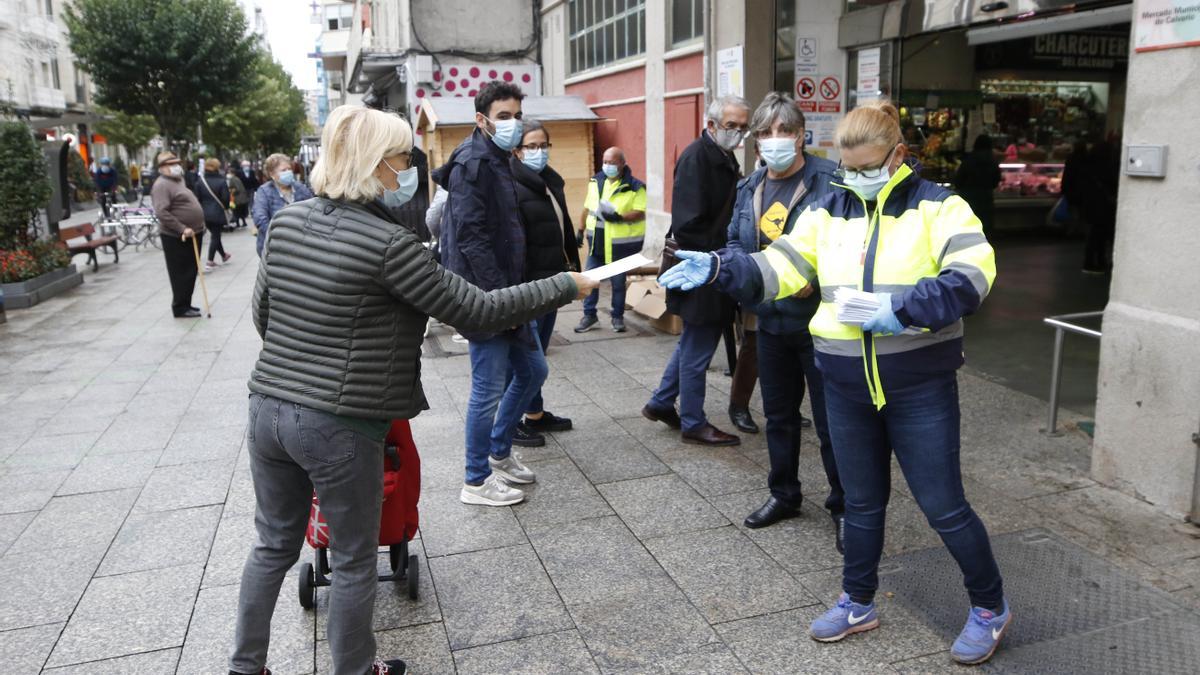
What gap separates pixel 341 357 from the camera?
2703mm

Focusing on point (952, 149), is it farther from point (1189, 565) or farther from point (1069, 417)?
point (1189, 565)

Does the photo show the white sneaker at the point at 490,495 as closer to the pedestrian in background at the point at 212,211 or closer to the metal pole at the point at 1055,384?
the metal pole at the point at 1055,384

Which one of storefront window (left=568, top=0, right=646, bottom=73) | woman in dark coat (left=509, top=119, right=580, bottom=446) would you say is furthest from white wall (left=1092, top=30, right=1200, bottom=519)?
storefront window (left=568, top=0, right=646, bottom=73)

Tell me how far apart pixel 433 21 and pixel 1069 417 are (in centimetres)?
1404

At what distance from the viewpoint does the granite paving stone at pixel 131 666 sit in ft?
10.8

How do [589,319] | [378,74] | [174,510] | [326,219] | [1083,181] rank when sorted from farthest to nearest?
1. [378,74]
2. [1083,181]
3. [589,319]
4. [174,510]
5. [326,219]

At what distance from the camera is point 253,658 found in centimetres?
296

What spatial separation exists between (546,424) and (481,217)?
5.89 ft

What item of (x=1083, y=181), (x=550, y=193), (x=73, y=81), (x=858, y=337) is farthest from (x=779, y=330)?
(x=73, y=81)

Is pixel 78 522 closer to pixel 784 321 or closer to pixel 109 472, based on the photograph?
→ pixel 109 472

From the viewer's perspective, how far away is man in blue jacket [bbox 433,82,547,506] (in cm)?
459

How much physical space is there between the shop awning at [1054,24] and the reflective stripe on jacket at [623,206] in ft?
10.3

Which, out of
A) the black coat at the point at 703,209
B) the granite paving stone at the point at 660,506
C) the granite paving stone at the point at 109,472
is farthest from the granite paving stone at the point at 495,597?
the granite paving stone at the point at 109,472

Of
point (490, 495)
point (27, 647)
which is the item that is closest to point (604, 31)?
point (490, 495)
